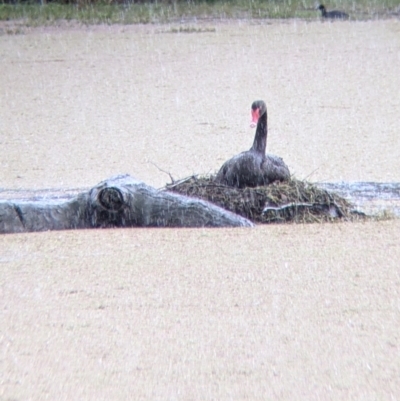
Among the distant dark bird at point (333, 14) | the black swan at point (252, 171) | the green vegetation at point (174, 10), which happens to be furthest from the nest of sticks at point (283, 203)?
the distant dark bird at point (333, 14)

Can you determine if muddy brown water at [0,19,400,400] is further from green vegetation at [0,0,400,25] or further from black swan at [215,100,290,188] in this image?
green vegetation at [0,0,400,25]

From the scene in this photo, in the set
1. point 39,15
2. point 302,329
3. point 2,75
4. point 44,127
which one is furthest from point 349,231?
point 39,15

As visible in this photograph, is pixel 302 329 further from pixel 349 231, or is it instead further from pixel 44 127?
pixel 44 127

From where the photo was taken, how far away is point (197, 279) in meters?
3.75

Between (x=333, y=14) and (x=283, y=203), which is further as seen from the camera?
(x=333, y=14)

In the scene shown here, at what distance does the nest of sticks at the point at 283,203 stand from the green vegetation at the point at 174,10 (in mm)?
→ 9294

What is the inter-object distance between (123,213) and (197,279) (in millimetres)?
905

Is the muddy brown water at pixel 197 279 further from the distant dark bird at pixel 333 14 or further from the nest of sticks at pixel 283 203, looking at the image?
the distant dark bird at pixel 333 14

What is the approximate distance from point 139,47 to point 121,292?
27.6 feet

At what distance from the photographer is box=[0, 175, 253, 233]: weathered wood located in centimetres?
454

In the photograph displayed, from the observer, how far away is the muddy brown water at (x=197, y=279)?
288 cm

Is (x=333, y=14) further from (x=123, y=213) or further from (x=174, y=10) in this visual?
(x=123, y=213)

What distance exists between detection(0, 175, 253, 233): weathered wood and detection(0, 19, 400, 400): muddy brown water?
0.31 ft

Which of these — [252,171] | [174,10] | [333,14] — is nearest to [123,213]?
[252,171]
